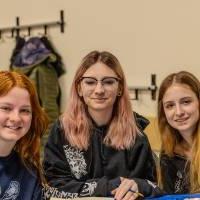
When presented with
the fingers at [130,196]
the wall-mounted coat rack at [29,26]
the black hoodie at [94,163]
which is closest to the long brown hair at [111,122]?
the black hoodie at [94,163]

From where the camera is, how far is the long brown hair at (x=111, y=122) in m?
1.72

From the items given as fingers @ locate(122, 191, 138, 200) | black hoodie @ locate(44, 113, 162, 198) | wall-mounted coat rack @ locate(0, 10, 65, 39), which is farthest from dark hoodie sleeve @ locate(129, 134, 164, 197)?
wall-mounted coat rack @ locate(0, 10, 65, 39)

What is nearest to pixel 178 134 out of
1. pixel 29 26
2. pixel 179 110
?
pixel 179 110

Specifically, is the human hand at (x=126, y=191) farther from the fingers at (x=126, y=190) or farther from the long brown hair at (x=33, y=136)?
the long brown hair at (x=33, y=136)

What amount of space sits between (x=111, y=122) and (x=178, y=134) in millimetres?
315

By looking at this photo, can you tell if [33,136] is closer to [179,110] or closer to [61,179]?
[61,179]

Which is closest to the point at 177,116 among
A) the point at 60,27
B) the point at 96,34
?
the point at 96,34

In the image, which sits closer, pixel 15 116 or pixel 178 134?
pixel 15 116

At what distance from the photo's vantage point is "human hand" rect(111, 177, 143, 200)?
4.84 feet

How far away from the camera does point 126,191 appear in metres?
1.50

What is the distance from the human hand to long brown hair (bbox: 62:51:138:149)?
0.68ft

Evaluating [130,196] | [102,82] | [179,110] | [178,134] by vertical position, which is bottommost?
[130,196]

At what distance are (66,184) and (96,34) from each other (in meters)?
1.81

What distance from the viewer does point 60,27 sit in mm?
3387
